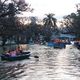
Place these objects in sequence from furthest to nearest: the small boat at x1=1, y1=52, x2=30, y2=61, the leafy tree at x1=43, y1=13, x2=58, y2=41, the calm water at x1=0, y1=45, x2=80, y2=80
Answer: the leafy tree at x1=43, y1=13, x2=58, y2=41 < the small boat at x1=1, y1=52, x2=30, y2=61 < the calm water at x1=0, y1=45, x2=80, y2=80

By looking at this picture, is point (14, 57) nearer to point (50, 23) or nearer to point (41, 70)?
point (41, 70)

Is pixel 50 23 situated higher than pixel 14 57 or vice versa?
pixel 50 23

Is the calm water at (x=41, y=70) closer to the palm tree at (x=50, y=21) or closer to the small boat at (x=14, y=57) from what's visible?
the small boat at (x=14, y=57)

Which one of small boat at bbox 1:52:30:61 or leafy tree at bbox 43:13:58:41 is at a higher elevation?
leafy tree at bbox 43:13:58:41

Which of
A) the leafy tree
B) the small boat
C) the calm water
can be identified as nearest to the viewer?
the calm water

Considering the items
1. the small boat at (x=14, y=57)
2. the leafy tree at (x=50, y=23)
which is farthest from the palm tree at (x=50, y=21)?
the small boat at (x=14, y=57)

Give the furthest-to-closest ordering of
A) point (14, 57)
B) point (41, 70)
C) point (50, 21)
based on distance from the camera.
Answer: point (50, 21) < point (14, 57) < point (41, 70)

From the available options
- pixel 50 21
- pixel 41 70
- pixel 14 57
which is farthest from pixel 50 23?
pixel 41 70

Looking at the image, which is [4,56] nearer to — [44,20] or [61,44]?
[61,44]

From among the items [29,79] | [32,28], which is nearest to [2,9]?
[29,79]

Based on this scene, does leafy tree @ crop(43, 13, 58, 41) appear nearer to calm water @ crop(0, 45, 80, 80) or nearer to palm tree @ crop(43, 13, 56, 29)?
palm tree @ crop(43, 13, 56, 29)

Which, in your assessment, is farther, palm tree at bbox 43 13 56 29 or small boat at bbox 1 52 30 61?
palm tree at bbox 43 13 56 29

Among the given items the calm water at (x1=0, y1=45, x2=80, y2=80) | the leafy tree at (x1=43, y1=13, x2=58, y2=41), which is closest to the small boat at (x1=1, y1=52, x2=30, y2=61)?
the calm water at (x1=0, y1=45, x2=80, y2=80)

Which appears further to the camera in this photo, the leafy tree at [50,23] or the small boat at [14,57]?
the leafy tree at [50,23]
